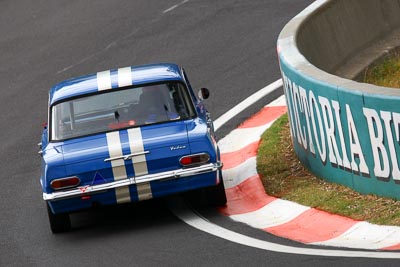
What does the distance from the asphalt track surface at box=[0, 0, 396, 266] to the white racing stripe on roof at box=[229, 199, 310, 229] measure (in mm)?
186

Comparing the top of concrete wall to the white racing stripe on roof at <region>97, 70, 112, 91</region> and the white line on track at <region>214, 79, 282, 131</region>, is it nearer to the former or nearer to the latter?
the white line on track at <region>214, 79, 282, 131</region>

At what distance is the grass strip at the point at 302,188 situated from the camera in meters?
11.0

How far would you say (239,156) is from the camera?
14.2 metres

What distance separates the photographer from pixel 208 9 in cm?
2181

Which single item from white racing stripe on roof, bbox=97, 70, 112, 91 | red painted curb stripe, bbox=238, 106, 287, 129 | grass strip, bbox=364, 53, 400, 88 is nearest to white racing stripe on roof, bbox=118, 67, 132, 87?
white racing stripe on roof, bbox=97, 70, 112, 91

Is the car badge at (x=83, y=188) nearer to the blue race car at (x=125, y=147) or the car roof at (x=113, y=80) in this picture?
the blue race car at (x=125, y=147)

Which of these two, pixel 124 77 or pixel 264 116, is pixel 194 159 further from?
pixel 264 116

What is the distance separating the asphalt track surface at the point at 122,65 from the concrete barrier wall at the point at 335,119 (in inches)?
44.1

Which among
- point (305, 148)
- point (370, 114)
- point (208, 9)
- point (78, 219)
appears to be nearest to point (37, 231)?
point (78, 219)

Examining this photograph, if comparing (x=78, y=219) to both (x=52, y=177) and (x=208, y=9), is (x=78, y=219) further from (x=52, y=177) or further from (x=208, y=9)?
(x=208, y=9)

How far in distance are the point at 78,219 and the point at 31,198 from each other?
117cm

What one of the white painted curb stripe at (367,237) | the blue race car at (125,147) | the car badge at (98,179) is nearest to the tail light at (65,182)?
the blue race car at (125,147)

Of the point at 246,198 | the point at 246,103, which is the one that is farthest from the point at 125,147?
the point at 246,103

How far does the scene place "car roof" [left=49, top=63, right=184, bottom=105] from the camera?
12.8 metres
